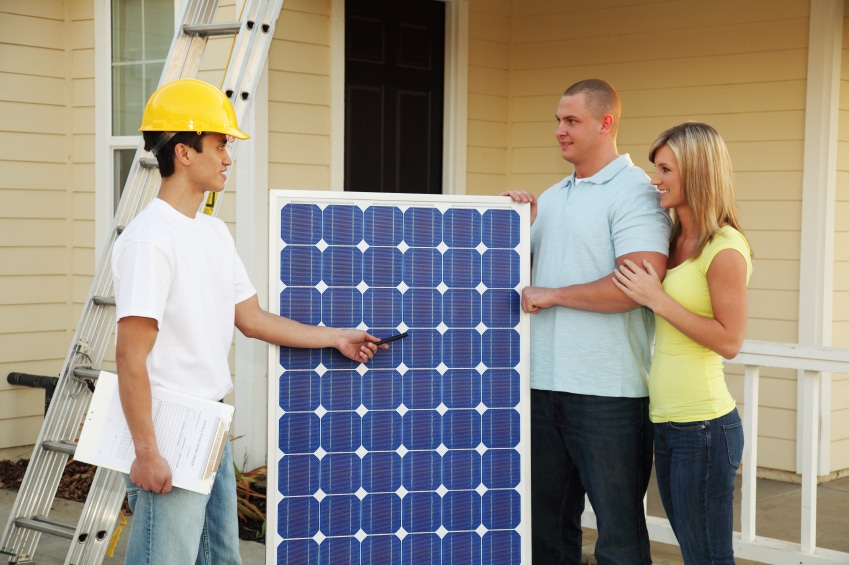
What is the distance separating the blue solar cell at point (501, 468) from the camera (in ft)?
11.4

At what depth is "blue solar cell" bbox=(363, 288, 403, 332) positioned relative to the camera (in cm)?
339

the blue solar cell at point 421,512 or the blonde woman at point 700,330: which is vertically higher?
the blonde woman at point 700,330

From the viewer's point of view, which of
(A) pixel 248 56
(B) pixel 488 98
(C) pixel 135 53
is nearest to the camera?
(A) pixel 248 56

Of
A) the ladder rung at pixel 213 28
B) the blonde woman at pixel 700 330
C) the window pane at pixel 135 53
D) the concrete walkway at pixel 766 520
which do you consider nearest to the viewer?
the blonde woman at pixel 700 330

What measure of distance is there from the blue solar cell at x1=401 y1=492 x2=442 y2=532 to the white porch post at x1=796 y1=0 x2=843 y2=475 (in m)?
3.52

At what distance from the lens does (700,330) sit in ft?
10.4

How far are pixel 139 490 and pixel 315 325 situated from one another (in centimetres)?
76

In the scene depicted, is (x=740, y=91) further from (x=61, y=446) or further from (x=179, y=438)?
(x=179, y=438)

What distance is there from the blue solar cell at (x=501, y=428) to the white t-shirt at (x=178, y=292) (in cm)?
92

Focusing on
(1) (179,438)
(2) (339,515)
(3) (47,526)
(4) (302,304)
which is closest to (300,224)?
(4) (302,304)

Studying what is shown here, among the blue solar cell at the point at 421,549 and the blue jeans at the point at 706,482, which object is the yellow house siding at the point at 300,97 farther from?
the blue jeans at the point at 706,482

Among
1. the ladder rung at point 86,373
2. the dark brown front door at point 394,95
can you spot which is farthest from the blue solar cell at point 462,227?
the dark brown front door at point 394,95

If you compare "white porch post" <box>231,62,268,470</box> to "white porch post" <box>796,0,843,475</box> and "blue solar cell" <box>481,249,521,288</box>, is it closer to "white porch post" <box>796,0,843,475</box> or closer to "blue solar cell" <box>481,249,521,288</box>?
"blue solar cell" <box>481,249,521,288</box>

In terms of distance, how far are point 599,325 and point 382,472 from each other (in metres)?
0.85
